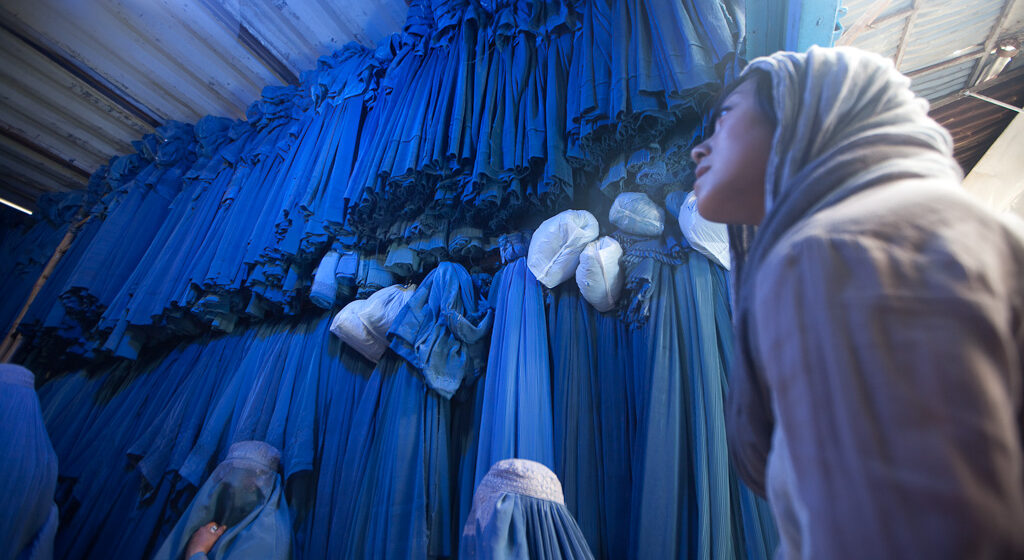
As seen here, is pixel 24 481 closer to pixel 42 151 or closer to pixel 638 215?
pixel 638 215

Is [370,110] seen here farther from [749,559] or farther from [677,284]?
[749,559]

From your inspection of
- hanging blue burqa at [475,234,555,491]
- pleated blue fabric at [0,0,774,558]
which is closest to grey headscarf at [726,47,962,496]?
pleated blue fabric at [0,0,774,558]

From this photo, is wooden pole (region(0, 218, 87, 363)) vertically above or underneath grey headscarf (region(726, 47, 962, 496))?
underneath

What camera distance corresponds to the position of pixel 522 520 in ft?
4.54

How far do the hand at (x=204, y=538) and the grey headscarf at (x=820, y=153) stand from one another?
203 centimetres

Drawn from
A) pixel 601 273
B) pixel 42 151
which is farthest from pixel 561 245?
pixel 42 151

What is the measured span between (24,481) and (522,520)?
201 cm

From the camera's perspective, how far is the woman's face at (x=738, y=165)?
0.80 metres

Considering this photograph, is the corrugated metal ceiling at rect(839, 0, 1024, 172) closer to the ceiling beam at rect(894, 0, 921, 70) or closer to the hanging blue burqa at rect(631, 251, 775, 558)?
the ceiling beam at rect(894, 0, 921, 70)

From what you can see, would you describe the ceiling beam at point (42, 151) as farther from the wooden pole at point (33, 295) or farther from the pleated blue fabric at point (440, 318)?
the pleated blue fabric at point (440, 318)

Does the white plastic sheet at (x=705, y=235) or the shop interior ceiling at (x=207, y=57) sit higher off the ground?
the shop interior ceiling at (x=207, y=57)

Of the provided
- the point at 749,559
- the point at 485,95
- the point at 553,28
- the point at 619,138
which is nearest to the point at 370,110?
the point at 485,95

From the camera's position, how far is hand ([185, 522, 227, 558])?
185 centimetres

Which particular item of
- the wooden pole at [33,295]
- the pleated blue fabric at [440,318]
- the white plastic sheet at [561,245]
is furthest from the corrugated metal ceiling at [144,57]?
the white plastic sheet at [561,245]
